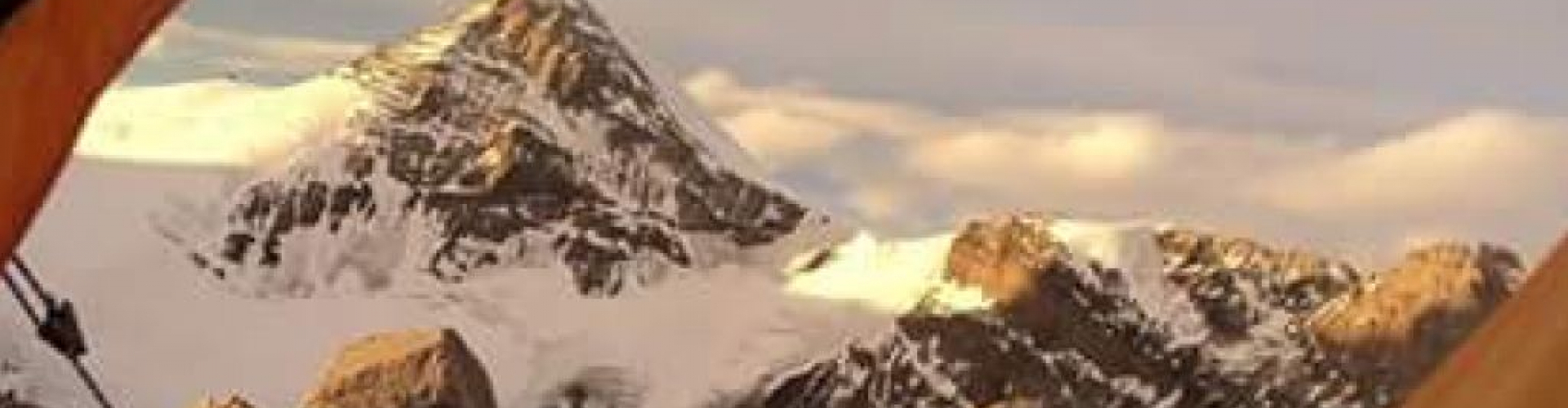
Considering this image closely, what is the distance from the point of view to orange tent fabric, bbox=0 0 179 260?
24.1ft

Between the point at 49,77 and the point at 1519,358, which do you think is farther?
the point at 49,77

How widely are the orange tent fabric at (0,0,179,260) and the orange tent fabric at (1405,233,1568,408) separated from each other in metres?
4.03

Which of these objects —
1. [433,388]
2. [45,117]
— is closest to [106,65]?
[45,117]

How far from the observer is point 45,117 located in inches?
309

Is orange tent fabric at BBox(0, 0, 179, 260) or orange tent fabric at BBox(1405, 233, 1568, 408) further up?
orange tent fabric at BBox(0, 0, 179, 260)

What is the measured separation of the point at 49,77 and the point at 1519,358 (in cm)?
461

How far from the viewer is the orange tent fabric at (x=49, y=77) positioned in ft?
24.1

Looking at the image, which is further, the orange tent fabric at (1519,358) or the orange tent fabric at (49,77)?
the orange tent fabric at (49,77)

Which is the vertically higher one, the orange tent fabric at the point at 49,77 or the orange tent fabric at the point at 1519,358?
the orange tent fabric at the point at 49,77

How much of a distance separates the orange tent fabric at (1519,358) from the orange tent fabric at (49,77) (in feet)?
13.2

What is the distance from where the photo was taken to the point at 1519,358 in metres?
4.05

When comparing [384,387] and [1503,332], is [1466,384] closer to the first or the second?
[1503,332]

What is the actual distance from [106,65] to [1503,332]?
489cm

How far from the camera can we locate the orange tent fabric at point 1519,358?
13.2 ft
